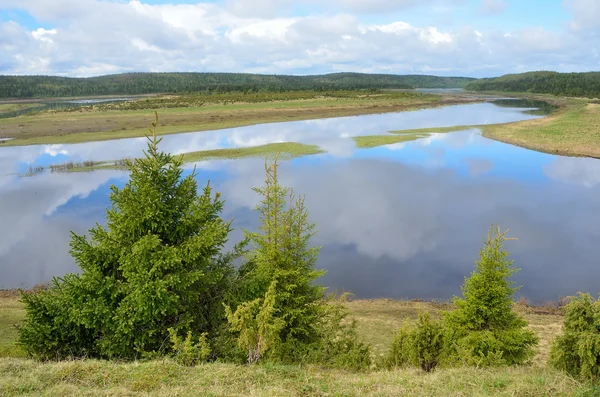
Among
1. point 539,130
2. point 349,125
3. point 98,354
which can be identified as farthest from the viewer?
point 349,125

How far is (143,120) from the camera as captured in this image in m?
76.6

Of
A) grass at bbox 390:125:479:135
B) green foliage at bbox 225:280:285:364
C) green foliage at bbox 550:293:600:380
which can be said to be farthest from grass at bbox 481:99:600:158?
green foliage at bbox 225:280:285:364

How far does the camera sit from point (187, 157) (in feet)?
152

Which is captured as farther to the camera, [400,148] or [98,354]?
[400,148]

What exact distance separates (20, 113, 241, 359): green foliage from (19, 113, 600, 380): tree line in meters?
0.03

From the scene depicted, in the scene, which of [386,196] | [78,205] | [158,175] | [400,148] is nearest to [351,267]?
[386,196]

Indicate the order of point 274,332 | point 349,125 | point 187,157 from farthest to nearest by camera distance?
point 349,125, point 187,157, point 274,332

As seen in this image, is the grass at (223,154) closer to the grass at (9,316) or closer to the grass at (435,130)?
the grass at (435,130)

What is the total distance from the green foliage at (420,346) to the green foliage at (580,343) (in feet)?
8.84

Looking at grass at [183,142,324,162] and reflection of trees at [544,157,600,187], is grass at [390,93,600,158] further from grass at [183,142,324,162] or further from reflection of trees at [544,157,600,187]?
grass at [183,142,324,162]

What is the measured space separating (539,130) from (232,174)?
4904 centimetres

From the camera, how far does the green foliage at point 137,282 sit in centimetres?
924

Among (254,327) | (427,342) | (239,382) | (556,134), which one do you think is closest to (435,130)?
(556,134)

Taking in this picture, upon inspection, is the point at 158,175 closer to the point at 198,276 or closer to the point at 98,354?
the point at 198,276
